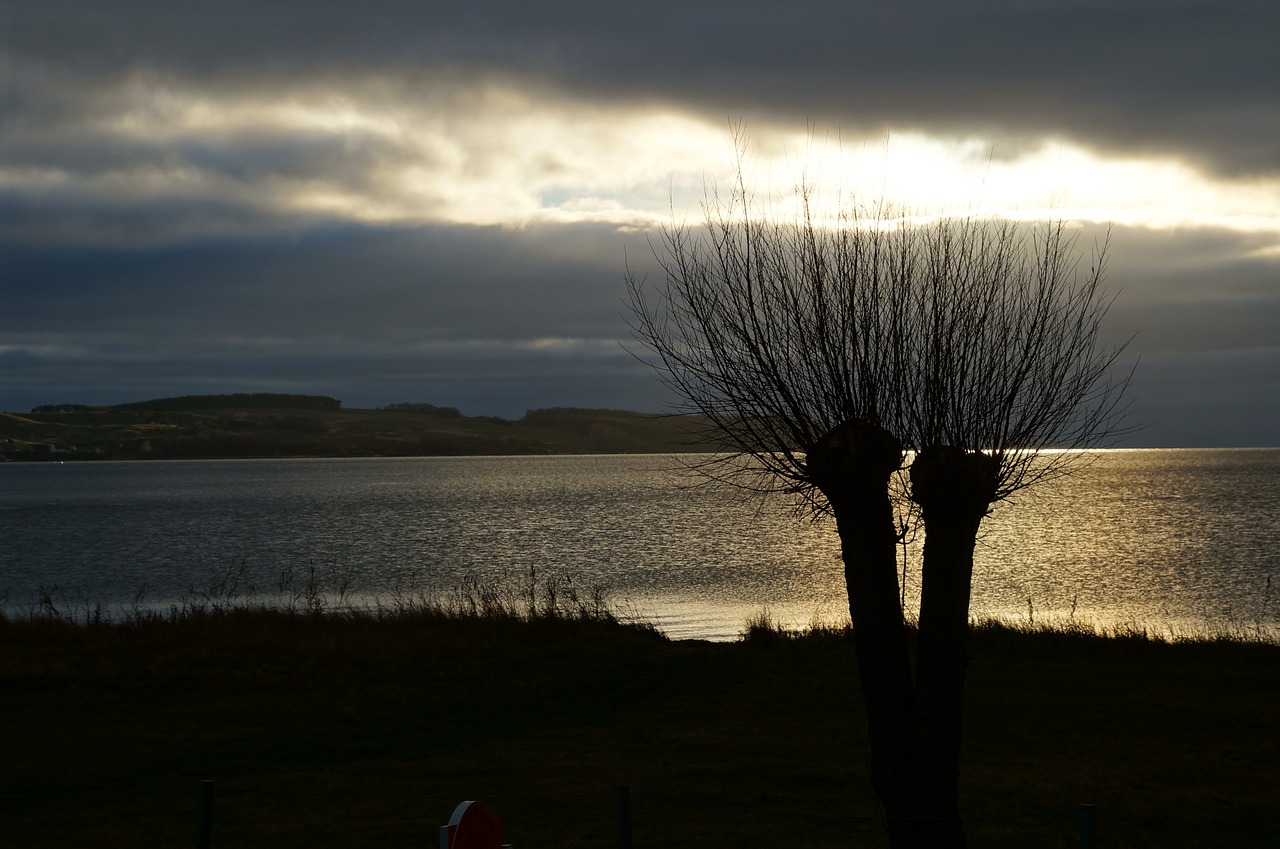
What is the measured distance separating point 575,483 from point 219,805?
522 feet

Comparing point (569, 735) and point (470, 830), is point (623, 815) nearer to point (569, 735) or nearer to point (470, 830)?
point (470, 830)

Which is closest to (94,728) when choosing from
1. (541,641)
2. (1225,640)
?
(541,641)

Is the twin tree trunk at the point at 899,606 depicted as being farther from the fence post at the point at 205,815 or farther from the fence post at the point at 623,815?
the fence post at the point at 205,815

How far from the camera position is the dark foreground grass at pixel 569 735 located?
1327cm

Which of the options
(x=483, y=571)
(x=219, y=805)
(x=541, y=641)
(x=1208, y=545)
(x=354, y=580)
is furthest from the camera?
(x=1208, y=545)

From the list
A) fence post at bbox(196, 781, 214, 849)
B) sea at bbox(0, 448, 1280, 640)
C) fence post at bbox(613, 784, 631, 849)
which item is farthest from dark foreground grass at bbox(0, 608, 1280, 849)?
sea at bbox(0, 448, 1280, 640)

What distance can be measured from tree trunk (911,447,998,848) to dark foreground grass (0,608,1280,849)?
1.01 meters

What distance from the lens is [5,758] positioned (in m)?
16.6

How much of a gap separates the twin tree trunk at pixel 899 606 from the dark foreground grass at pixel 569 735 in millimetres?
1157

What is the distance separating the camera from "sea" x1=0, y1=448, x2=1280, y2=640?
43469 mm

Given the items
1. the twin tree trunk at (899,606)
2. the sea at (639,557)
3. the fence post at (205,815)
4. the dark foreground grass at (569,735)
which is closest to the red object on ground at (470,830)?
the dark foreground grass at (569,735)

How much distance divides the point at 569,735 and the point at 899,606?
10289 millimetres

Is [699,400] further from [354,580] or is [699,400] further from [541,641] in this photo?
[354,580]

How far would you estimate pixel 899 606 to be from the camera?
977 centimetres
